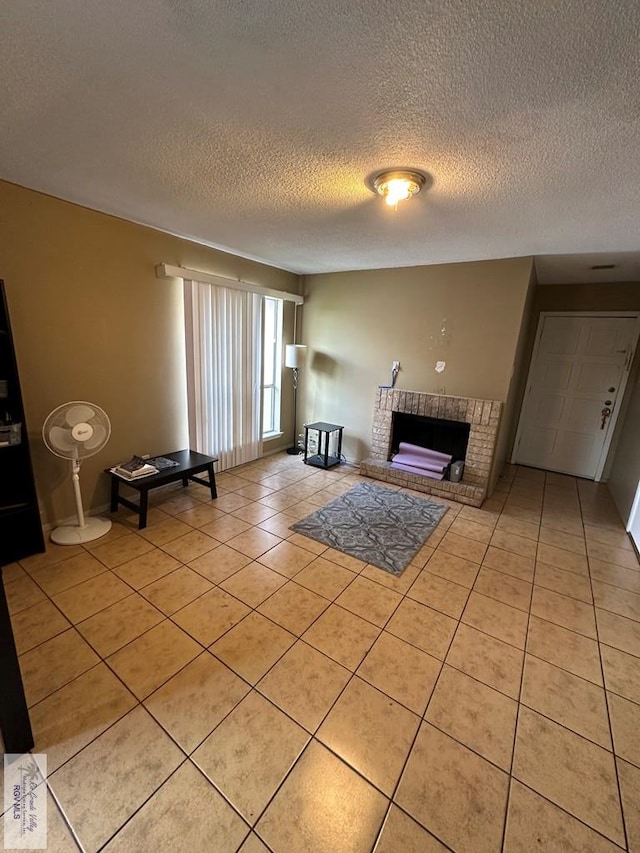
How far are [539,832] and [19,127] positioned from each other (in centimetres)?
338

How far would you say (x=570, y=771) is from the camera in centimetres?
126

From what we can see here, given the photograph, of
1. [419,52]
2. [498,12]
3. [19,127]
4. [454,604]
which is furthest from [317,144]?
[454,604]

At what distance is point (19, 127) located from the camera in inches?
60.1

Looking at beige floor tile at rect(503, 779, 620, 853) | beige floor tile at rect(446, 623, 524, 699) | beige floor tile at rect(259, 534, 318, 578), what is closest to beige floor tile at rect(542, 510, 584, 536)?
beige floor tile at rect(446, 623, 524, 699)

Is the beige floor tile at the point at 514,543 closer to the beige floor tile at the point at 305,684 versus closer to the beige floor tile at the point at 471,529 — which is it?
the beige floor tile at the point at 471,529

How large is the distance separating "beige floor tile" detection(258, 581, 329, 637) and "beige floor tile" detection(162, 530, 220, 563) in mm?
714

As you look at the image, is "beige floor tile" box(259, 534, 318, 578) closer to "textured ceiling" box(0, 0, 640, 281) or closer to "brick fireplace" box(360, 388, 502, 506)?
"brick fireplace" box(360, 388, 502, 506)

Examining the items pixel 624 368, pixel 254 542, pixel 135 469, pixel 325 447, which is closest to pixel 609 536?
pixel 624 368

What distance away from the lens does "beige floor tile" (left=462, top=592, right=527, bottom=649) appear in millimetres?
1853

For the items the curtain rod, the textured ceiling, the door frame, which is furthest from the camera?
the door frame

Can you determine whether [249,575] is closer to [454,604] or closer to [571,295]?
[454,604]

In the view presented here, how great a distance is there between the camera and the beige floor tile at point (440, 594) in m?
2.03

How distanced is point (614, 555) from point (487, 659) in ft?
5.76

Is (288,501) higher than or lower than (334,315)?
lower
